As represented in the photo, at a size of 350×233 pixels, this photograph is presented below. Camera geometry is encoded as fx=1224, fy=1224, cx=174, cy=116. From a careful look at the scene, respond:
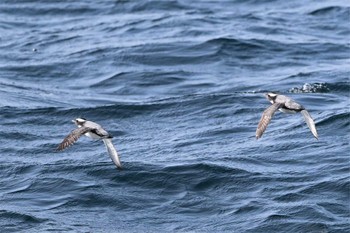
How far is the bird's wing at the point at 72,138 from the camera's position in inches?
821

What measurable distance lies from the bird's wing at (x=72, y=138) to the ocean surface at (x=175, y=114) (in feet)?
9.80

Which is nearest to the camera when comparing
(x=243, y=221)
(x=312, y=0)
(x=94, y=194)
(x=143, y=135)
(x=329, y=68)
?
(x=243, y=221)

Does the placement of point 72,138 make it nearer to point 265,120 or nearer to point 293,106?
point 265,120

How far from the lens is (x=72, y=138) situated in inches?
830

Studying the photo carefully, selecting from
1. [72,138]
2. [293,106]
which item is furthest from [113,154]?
[293,106]

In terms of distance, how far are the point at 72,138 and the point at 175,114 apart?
10.6 meters

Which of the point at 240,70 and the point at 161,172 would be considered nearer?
the point at 161,172

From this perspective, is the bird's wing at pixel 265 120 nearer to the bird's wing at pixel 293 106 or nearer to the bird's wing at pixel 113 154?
the bird's wing at pixel 293 106

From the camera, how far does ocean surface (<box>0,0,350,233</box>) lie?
24891 mm

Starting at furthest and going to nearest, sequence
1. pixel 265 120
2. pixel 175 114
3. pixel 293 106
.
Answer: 1. pixel 175 114
2. pixel 293 106
3. pixel 265 120

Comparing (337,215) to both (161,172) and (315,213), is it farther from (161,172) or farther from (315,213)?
(161,172)

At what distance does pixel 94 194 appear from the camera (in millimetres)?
26000

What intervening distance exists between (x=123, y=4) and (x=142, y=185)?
18468 millimetres

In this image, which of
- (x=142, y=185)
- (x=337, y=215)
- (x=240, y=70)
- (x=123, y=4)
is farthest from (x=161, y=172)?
(x=123, y=4)
